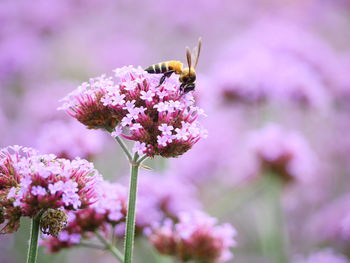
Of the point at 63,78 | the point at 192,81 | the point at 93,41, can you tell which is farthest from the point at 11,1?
the point at 192,81

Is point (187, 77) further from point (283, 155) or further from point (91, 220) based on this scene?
point (283, 155)

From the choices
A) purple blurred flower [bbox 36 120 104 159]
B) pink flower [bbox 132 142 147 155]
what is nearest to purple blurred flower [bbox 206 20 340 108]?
purple blurred flower [bbox 36 120 104 159]

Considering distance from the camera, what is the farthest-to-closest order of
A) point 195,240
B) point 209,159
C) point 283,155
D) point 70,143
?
point 209,159 → point 283,155 → point 70,143 → point 195,240

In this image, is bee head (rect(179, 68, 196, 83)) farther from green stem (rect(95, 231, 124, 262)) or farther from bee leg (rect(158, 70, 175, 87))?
green stem (rect(95, 231, 124, 262))

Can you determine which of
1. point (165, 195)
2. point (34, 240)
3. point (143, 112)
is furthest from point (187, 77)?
point (165, 195)

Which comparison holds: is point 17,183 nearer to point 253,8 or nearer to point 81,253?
point 81,253
